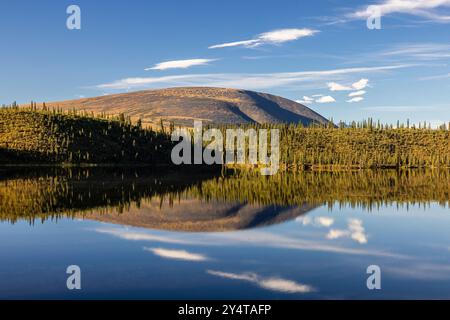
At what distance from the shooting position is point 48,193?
84.8m

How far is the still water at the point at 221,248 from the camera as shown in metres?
28.5

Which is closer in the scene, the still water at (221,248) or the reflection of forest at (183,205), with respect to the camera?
the still water at (221,248)

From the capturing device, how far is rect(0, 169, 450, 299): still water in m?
28.5

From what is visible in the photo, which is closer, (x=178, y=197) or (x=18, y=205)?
(x=18, y=205)

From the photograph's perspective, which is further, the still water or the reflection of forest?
the reflection of forest

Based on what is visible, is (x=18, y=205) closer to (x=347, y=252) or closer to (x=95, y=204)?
(x=95, y=204)

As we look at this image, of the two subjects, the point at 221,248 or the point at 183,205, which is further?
the point at 183,205

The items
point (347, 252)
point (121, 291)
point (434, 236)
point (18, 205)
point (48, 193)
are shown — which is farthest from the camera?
point (48, 193)

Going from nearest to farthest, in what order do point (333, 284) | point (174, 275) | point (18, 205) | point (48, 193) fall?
point (333, 284) < point (174, 275) < point (18, 205) < point (48, 193)

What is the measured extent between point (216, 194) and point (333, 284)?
2551 inches

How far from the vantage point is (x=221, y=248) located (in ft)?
136

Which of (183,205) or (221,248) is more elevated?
Result: (221,248)
